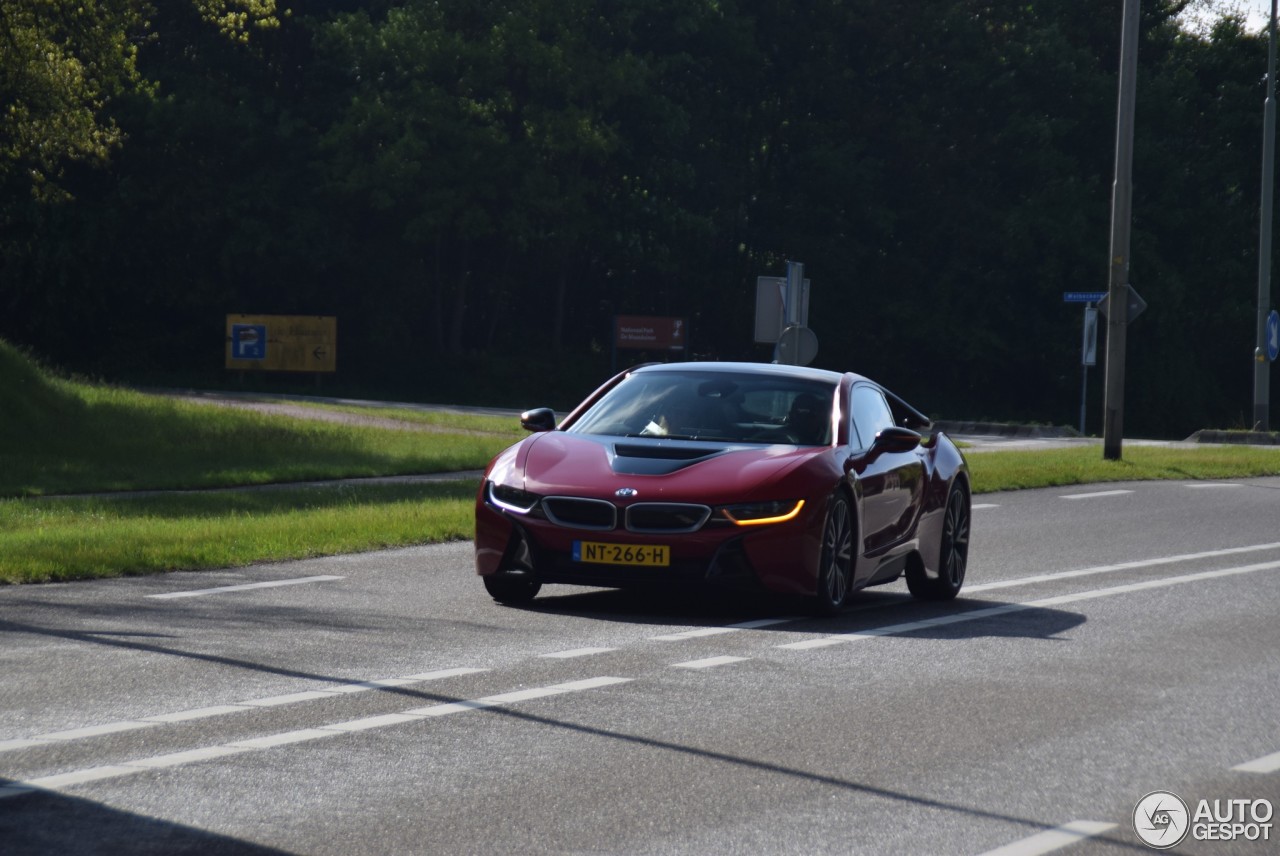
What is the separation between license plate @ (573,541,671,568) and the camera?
35.7 feet

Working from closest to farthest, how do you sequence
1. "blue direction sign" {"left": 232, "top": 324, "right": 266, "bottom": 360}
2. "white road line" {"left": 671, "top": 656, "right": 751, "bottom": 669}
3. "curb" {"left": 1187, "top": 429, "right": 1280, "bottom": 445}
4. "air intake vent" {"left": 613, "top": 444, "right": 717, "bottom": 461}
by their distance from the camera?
1. "white road line" {"left": 671, "top": 656, "right": 751, "bottom": 669}
2. "air intake vent" {"left": 613, "top": 444, "right": 717, "bottom": 461}
3. "curb" {"left": 1187, "top": 429, "right": 1280, "bottom": 445}
4. "blue direction sign" {"left": 232, "top": 324, "right": 266, "bottom": 360}

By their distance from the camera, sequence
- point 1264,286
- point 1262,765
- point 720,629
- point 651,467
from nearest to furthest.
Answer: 1. point 1262,765
2. point 720,629
3. point 651,467
4. point 1264,286

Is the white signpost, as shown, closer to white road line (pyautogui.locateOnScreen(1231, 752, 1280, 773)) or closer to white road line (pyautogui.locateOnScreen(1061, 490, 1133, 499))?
white road line (pyautogui.locateOnScreen(1061, 490, 1133, 499))

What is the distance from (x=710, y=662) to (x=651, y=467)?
204 centimetres

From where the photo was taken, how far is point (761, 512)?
11.0 meters

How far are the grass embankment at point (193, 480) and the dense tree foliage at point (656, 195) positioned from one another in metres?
18.0

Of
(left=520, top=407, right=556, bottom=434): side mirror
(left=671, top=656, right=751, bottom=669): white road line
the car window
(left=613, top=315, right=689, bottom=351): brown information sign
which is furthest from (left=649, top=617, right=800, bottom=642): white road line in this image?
(left=613, top=315, right=689, bottom=351): brown information sign

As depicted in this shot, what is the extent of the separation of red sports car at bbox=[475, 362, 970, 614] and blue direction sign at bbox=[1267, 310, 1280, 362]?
3192 centimetres

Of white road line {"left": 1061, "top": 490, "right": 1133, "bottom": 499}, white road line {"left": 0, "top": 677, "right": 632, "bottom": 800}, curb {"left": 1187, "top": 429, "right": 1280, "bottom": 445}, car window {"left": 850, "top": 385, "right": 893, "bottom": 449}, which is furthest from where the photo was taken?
curb {"left": 1187, "top": 429, "right": 1280, "bottom": 445}

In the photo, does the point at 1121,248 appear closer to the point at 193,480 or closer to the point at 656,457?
the point at 193,480

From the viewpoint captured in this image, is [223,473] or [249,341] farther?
[249,341]

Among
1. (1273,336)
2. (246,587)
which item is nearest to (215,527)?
(246,587)

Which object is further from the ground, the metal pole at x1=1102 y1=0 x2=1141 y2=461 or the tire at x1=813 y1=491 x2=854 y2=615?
the metal pole at x1=1102 y1=0 x2=1141 y2=461

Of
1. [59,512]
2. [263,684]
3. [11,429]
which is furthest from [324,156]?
[263,684]
